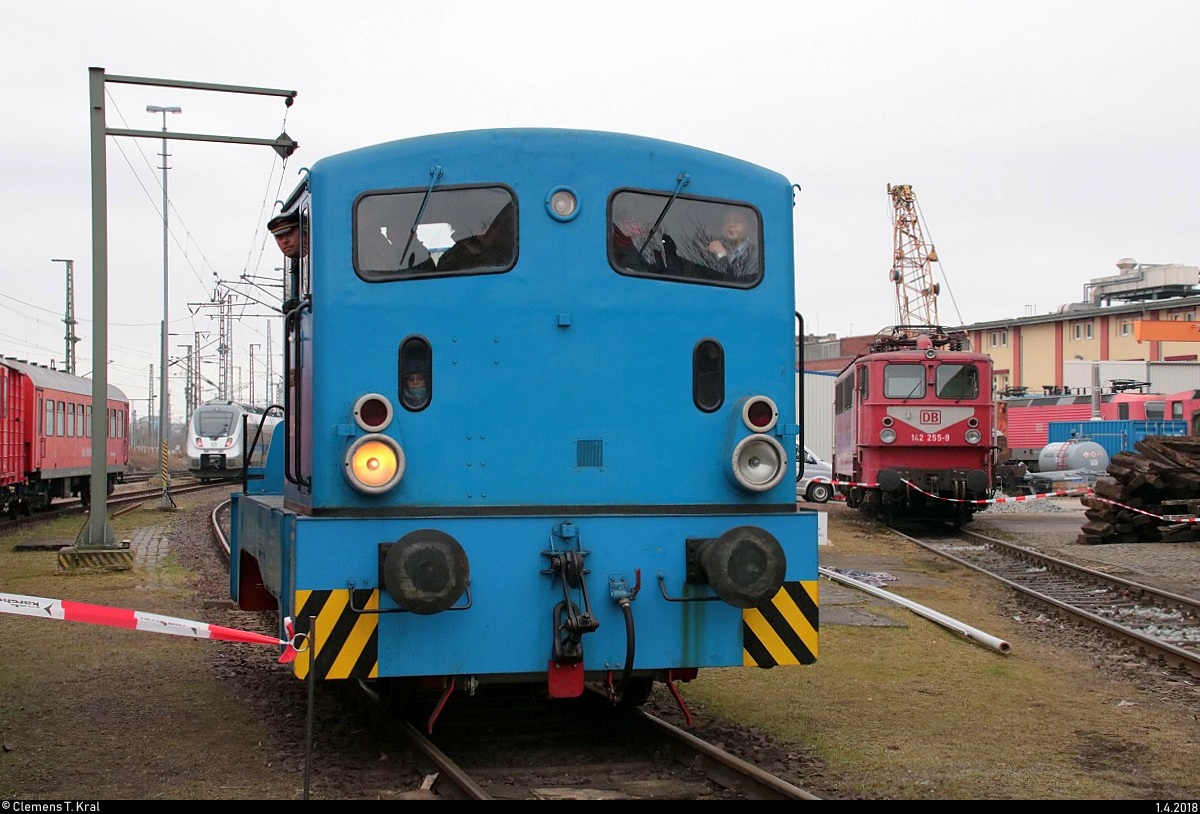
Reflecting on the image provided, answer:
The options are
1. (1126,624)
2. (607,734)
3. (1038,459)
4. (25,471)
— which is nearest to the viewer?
(607,734)

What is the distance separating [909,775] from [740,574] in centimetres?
137

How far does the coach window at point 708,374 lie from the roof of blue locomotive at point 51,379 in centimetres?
1987

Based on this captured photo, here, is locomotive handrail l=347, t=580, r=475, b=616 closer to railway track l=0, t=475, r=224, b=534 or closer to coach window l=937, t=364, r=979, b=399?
coach window l=937, t=364, r=979, b=399

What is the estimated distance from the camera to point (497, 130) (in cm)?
577

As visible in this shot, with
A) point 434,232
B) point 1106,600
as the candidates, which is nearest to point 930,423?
point 1106,600

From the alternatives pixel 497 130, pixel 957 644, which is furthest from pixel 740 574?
pixel 957 644

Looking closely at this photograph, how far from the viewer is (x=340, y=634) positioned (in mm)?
5418

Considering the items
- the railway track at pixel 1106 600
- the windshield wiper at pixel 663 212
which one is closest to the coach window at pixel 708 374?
the windshield wiper at pixel 663 212

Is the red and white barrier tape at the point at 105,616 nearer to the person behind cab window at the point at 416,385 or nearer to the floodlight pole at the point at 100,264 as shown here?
the person behind cab window at the point at 416,385

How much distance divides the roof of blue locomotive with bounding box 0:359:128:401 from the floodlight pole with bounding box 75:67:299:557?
884cm

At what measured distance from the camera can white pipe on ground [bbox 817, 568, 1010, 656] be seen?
9.78 metres

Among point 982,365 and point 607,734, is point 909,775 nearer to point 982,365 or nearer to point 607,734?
point 607,734

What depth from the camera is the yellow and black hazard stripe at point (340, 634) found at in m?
5.37

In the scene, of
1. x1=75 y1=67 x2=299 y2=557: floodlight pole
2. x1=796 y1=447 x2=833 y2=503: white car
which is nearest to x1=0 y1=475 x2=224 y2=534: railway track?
Answer: x1=75 y1=67 x2=299 y2=557: floodlight pole
